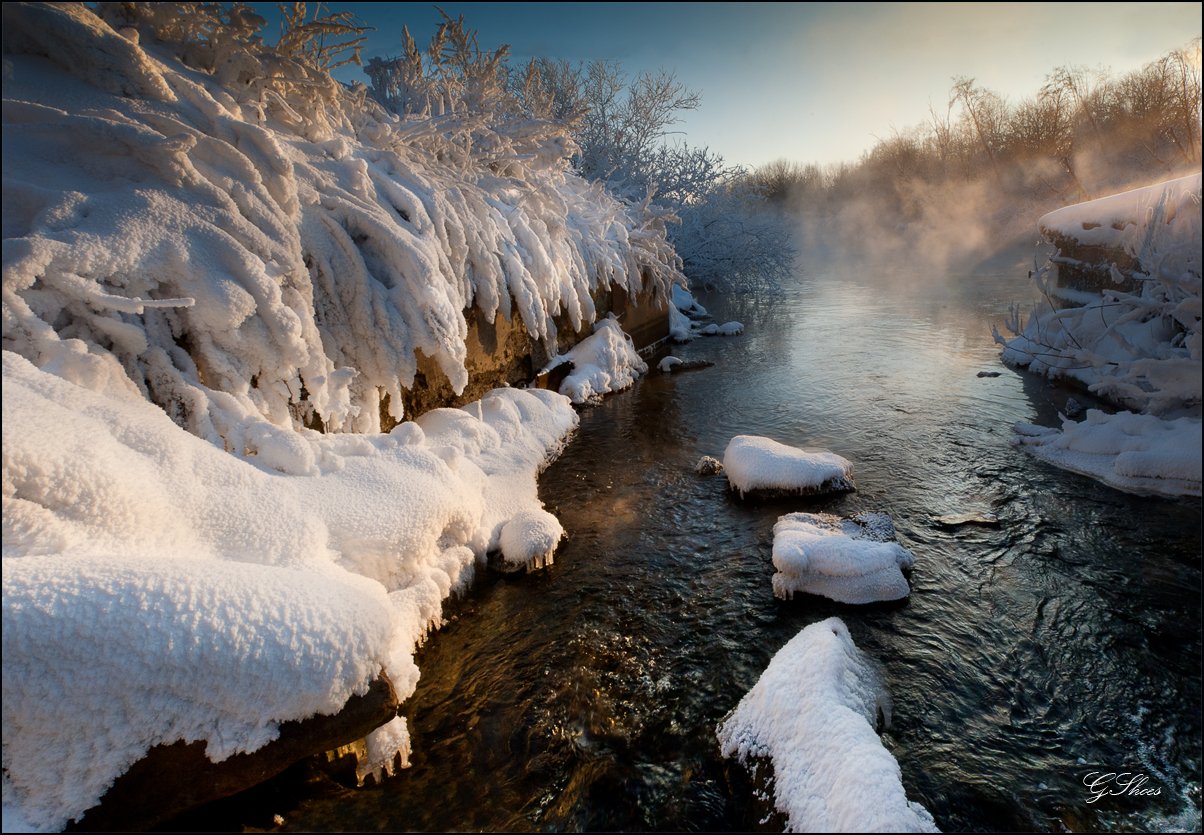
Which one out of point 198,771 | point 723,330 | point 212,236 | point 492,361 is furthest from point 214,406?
point 723,330

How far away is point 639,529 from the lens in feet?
19.9

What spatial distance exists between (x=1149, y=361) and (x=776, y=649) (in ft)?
15.3

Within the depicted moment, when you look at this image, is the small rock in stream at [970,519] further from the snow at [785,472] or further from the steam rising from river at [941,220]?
the steam rising from river at [941,220]

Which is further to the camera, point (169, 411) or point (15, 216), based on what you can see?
point (169, 411)

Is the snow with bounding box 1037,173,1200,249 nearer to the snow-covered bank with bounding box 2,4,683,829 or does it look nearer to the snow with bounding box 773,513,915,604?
the snow with bounding box 773,513,915,604

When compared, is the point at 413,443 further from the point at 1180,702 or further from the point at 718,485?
the point at 1180,702

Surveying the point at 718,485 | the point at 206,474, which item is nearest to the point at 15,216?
the point at 206,474

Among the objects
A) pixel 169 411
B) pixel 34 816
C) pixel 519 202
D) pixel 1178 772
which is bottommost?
pixel 1178 772

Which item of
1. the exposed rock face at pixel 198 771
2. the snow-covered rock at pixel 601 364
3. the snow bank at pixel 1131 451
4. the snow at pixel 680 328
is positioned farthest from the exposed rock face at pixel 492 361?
the snow bank at pixel 1131 451

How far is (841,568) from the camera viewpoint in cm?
475

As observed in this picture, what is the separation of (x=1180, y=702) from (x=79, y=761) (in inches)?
238

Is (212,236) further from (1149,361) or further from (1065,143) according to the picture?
(1065,143)

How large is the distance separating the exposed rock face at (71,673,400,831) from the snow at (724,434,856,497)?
4807mm

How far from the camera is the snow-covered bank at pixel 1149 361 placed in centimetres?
510
